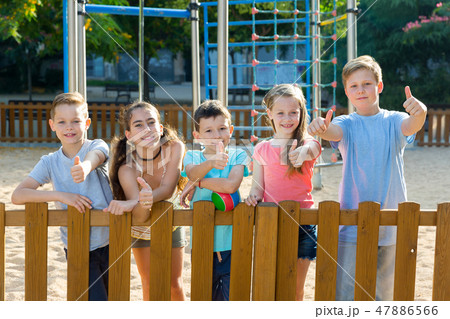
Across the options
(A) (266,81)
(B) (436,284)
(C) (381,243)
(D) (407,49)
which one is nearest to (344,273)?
(C) (381,243)

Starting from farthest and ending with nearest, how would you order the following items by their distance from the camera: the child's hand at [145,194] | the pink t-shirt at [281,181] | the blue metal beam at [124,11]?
the blue metal beam at [124,11] < the pink t-shirt at [281,181] < the child's hand at [145,194]

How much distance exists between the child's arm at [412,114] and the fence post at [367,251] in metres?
0.40

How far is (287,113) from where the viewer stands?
2.47m

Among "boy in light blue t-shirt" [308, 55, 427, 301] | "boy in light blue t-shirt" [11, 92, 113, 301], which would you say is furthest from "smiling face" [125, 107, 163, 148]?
"boy in light blue t-shirt" [308, 55, 427, 301]

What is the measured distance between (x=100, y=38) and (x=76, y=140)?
8.66m

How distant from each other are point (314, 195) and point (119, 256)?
4.71 m

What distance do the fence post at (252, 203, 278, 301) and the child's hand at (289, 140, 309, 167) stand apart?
0.22 m

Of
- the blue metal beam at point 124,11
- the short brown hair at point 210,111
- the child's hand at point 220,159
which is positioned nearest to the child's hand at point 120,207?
the child's hand at point 220,159

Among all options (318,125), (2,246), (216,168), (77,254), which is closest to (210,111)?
(216,168)

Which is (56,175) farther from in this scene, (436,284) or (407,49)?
(407,49)

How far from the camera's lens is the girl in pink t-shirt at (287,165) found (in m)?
2.45

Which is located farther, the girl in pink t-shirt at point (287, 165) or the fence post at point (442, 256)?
the girl in pink t-shirt at point (287, 165)

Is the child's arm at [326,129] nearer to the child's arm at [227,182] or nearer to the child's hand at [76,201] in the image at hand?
the child's arm at [227,182]

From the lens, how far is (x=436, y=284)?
2.37 meters
